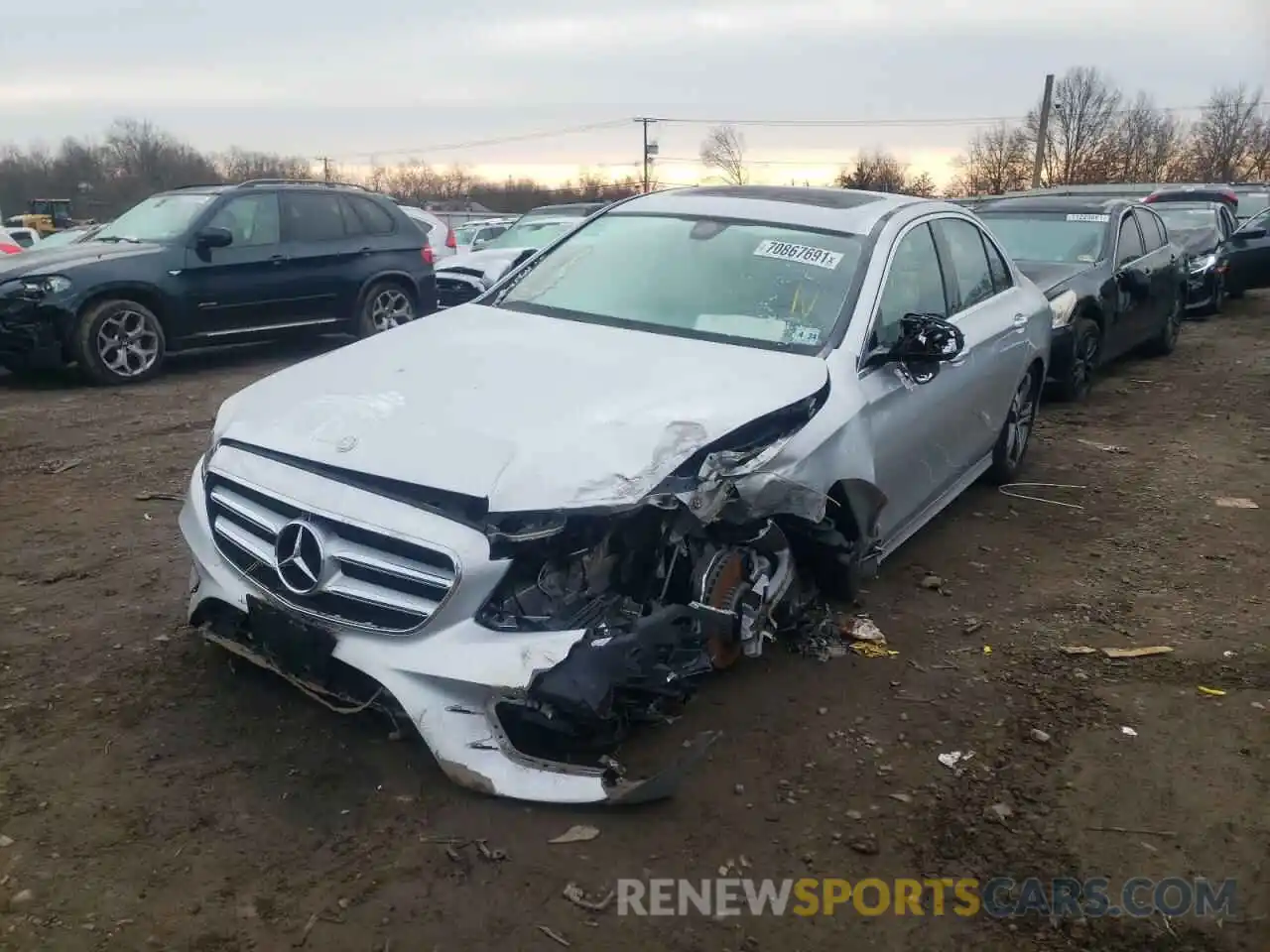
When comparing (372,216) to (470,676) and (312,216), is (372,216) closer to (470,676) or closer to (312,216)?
(312,216)

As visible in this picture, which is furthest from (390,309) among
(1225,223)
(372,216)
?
(1225,223)

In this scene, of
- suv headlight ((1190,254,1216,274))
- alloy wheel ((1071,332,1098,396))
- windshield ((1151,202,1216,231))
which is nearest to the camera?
alloy wheel ((1071,332,1098,396))

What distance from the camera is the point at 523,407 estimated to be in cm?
326

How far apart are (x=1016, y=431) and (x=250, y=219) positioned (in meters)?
6.96

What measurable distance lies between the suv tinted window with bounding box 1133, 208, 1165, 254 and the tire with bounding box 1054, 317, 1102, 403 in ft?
5.42

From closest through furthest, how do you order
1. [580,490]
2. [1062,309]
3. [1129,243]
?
[580,490] < [1062,309] < [1129,243]

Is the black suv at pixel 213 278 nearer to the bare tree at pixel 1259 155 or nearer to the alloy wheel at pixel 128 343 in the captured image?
the alloy wheel at pixel 128 343

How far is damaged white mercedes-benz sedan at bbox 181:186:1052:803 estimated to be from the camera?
2.85 m

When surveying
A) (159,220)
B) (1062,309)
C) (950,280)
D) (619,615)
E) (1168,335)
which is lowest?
(1168,335)

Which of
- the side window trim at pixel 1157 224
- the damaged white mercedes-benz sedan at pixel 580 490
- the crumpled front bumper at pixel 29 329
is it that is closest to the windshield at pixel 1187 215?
the side window trim at pixel 1157 224

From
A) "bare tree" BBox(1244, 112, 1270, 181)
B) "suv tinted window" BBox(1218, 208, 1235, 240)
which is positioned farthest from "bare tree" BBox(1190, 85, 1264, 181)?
"suv tinted window" BBox(1218, 208, 1235, 240)

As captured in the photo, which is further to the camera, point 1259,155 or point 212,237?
point 1259,155

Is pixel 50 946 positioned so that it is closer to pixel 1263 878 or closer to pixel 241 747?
pixel 241 747

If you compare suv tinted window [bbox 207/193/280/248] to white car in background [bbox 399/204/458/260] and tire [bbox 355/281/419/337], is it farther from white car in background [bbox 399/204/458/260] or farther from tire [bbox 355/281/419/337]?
white car in background [bbox 399/204/458/260]
